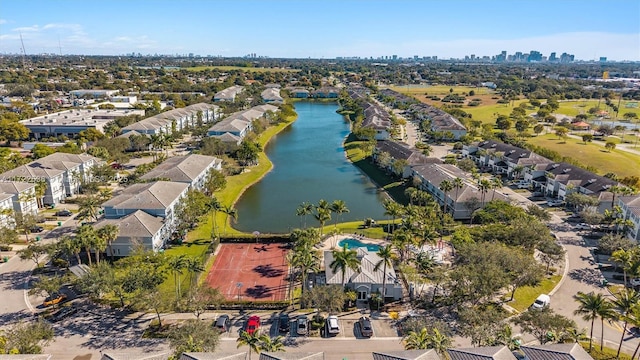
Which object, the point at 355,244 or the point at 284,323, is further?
the point at 355,244

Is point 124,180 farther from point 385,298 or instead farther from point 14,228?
point 385,298

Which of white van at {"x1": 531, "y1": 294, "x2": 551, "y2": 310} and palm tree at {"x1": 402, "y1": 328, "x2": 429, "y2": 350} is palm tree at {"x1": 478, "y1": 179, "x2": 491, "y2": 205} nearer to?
white van at {"x1": 531, "y1": 294, "x2": 551, "y2": 310}

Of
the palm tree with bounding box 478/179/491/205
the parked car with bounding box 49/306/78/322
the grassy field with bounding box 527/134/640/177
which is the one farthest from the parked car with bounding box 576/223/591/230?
the parked car with bounding box 49/306/78/322

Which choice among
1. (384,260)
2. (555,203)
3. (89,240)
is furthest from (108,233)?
(555,203)

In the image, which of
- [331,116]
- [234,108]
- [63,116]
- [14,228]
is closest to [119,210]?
[14,228]

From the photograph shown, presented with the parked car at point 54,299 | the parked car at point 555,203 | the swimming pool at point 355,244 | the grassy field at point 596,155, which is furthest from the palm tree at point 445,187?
the parked car at point 54,299

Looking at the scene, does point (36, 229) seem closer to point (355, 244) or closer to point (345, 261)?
point (355, 244)
